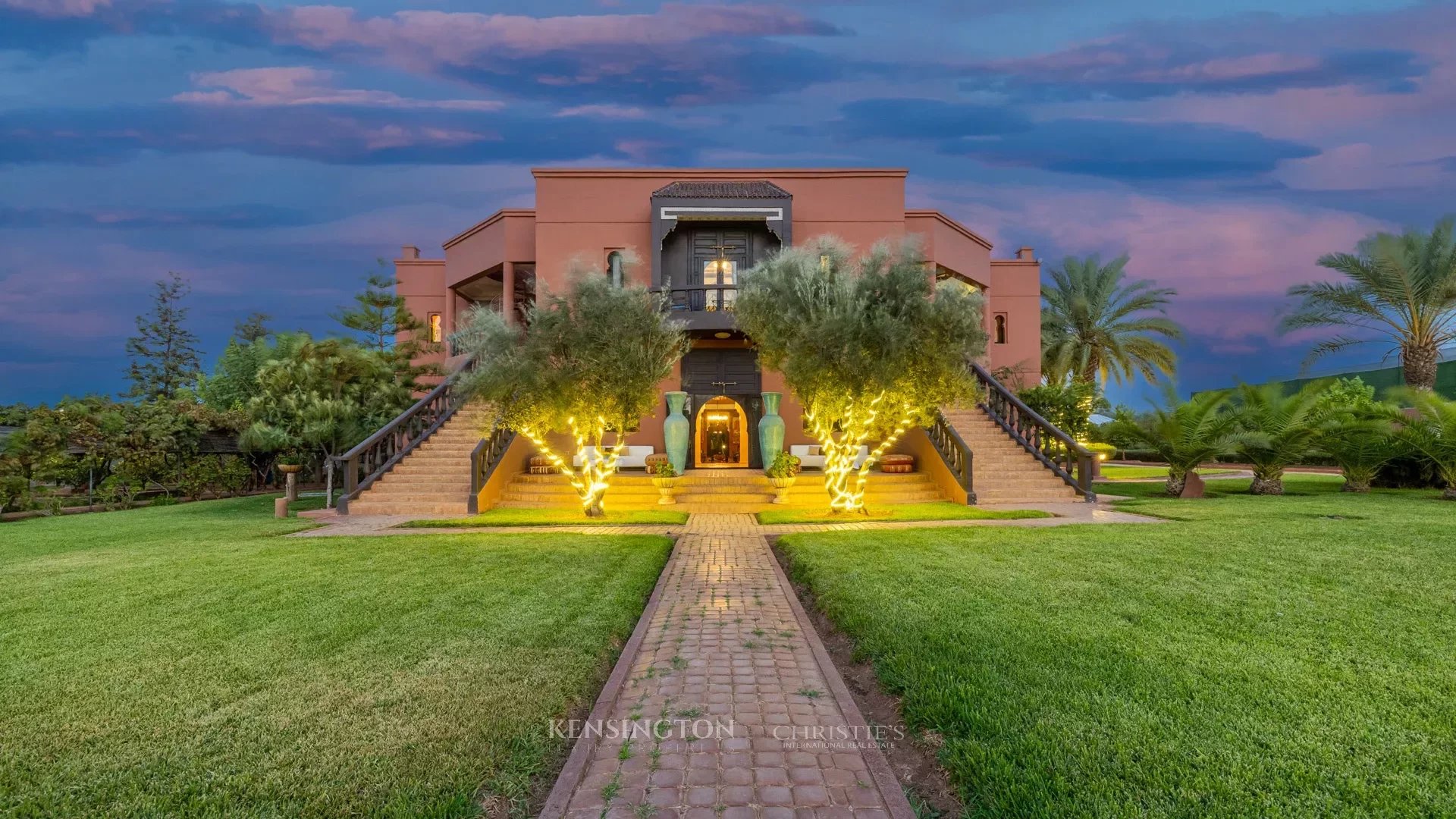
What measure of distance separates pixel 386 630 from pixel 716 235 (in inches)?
551

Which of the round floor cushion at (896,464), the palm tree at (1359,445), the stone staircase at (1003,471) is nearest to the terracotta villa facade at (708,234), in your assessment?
the round floor cushion at (896,464)

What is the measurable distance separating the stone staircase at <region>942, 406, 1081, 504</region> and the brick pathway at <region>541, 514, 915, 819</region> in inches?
366

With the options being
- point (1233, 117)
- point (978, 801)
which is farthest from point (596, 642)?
point (1233, 117)

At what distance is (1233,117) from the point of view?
22000 mm

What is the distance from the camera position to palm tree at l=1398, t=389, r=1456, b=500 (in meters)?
12.0

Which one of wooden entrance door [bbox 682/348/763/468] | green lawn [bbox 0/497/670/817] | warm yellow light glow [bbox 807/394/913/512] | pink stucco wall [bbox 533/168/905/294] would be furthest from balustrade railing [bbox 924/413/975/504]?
green lawn [bbox 0/497/670/817]

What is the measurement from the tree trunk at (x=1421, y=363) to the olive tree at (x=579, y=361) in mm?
Answer: 21413

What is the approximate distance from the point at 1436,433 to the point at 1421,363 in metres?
7.08

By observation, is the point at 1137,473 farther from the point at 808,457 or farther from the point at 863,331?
the point at 863,331

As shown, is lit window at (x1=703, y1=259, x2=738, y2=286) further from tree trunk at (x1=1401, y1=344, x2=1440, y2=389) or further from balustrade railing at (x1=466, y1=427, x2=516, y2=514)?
tree trunk at (x1=1401, y1=344, x2=1440, y2=389)

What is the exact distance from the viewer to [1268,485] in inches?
534

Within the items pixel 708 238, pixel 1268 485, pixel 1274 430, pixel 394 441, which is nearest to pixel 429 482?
pixel 394 441

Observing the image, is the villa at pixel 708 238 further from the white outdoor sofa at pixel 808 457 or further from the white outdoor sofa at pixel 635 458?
the white outdoor sofa at pixel 635 458

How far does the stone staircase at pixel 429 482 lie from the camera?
1180cm
